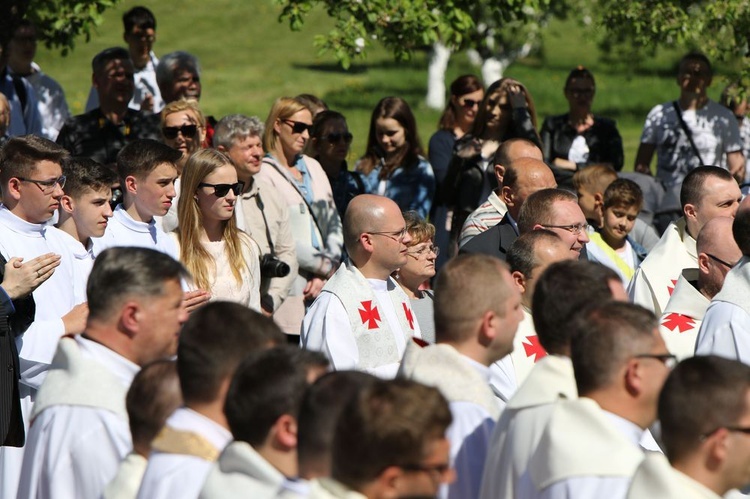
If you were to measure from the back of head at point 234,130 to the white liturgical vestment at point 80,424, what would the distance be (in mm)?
3995

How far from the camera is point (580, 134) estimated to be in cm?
1114

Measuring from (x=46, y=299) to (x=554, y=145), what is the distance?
18.7ft

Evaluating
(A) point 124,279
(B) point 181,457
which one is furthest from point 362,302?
(B) point 181,457

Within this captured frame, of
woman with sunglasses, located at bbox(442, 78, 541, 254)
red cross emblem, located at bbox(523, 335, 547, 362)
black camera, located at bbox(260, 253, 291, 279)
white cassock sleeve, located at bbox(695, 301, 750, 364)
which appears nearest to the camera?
white cassock sleeve, located at bbox(695, 301, 750, 364)

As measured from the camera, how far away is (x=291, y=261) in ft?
28.5

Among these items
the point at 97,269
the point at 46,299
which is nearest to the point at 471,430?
the point at 97,269

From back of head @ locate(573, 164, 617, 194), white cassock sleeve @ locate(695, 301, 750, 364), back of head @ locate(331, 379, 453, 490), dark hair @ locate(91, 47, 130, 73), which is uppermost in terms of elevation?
dark hair @ locate(91, 47, 130, 73)

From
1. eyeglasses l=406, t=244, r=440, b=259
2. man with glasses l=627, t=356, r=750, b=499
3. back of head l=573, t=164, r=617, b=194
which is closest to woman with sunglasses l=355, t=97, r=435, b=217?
back of head l=573, t=164, r=617, b=194

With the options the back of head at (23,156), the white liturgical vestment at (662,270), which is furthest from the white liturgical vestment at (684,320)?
the back of head at (23,156)

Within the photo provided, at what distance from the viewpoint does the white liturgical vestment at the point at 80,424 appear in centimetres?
455

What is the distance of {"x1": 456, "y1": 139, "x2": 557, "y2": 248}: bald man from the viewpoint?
805 centimetres

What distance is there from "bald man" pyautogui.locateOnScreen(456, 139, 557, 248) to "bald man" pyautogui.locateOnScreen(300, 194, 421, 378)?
1.20 m

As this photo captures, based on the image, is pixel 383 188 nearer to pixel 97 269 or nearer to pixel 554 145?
pixel 554 145

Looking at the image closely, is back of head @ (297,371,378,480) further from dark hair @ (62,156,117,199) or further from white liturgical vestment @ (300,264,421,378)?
dark hair @ (62,156,117,199)
